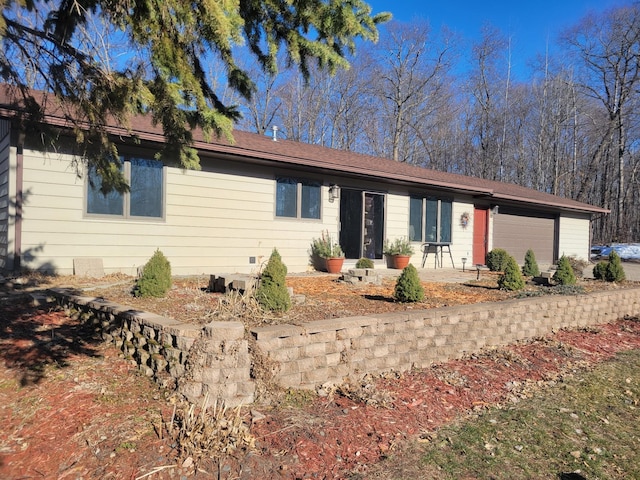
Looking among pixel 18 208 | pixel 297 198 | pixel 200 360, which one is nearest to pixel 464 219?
pixel 297 198

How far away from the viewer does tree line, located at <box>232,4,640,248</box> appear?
24859 mm

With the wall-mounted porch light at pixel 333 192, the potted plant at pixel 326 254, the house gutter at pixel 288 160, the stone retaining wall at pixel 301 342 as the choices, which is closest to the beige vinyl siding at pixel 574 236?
the house gutter at pixel 288 160

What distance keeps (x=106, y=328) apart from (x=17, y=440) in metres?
1.53

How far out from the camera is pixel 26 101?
4145 millimetres

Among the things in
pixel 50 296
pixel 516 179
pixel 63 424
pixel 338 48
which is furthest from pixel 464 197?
pixel 516 179

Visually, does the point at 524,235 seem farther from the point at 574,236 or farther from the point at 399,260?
the point at 399,260

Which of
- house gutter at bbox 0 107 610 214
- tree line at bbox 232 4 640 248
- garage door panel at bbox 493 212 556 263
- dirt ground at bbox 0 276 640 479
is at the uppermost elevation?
tree line at bbox 232 4 640 248

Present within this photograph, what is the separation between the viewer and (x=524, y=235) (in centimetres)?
1589

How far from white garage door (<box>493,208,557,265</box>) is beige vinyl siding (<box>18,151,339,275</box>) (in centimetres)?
738

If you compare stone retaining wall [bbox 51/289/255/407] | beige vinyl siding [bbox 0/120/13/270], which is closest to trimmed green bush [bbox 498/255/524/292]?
stone retaining wall [bbox 51/289/255/407]

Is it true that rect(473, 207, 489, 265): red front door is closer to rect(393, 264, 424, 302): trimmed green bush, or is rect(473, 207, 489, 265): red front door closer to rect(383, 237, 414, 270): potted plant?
rect(383, 237, 414, 270): potted plant

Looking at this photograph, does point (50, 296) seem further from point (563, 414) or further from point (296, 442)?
point (563, 414)

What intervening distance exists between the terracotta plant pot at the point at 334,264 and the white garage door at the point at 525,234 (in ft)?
23.9

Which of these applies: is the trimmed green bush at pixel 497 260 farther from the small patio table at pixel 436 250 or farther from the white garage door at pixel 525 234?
the white garage door at pixel 525 234
